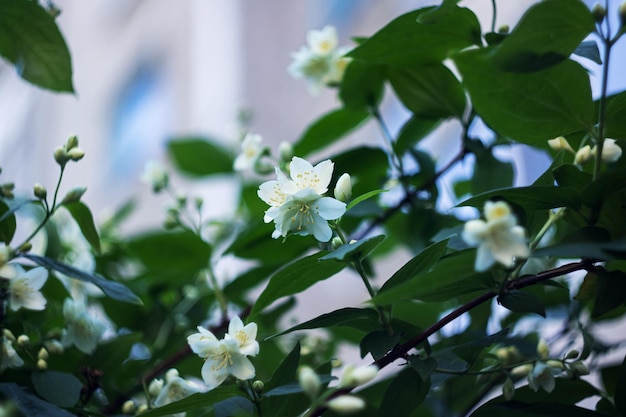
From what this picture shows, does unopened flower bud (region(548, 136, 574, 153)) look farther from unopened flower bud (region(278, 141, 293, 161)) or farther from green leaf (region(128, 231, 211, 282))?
green leaf (region(128, 231, 211, 282))

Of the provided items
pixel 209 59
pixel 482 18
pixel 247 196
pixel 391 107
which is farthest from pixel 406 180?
pixel 209 59

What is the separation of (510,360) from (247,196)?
47cm

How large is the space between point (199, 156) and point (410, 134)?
408 millimetres

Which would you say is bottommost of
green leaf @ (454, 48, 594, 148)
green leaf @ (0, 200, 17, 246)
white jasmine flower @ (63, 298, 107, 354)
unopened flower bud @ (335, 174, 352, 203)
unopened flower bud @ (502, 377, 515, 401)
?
white jasmine flower @ (63, 298, 107, 354)

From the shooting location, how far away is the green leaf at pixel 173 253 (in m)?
0.91

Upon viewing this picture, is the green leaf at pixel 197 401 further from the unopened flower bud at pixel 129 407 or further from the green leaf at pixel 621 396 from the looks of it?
the green leaf at pixel 621 396

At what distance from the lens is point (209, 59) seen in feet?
10.1

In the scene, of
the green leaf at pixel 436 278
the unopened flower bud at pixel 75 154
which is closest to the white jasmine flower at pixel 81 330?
the unopened flower bud at pixel 75 154

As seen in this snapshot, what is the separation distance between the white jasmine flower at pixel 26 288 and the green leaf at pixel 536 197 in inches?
14.5

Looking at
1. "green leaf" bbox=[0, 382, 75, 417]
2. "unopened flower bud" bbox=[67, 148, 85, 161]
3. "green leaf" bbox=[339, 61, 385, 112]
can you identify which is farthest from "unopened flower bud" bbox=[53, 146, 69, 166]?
"green leaf" bbox=[339, 61, 385, 112]

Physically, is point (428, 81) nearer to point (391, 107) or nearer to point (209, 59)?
point (391, 107)

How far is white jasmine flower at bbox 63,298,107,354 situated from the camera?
26.8 inches

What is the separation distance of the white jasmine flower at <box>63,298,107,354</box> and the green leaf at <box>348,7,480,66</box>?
1.20ft

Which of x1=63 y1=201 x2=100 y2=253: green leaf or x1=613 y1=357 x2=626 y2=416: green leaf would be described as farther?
x1=63 y1=201 x2=100 y2=253: green leaf
